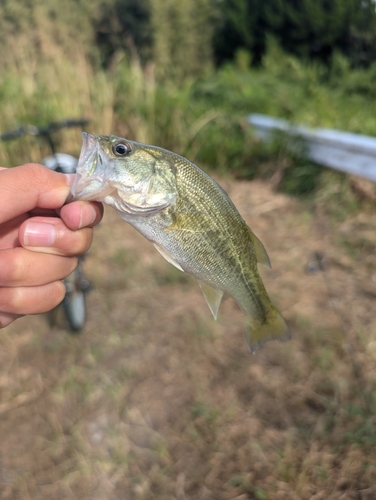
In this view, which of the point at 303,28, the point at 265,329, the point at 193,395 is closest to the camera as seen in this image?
the point at 265,329

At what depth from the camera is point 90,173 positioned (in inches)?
51.1

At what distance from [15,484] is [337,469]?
166 cm

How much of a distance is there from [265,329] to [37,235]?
2.75 feet

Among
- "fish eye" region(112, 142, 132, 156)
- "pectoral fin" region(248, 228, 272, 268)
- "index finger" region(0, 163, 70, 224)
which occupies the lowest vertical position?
"pectoral fin" region(248, 228, 272, 268)

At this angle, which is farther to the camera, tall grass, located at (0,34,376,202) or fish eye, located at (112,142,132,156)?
tall grass, located at (0,34,376,202)

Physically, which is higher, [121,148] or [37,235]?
[121,148]

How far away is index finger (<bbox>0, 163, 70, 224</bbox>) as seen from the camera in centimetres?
132

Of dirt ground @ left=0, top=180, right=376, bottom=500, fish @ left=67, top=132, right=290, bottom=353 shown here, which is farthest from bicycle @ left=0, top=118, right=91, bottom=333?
fish @ left=67, top=132, right=290, bottom=353

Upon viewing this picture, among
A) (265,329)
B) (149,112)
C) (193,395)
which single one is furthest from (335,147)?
(265,329)

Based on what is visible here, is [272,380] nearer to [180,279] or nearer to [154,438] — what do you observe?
[154,438]

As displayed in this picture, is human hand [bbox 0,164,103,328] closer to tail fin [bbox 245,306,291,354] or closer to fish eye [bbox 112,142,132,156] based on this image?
fish eye [bbox 112,142,132,156]

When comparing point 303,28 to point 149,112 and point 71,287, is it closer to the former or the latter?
point 149,112

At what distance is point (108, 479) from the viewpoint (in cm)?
235

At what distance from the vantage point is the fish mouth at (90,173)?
1291 mm
